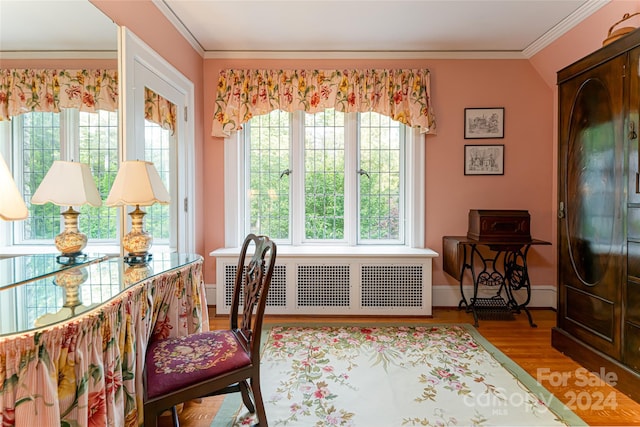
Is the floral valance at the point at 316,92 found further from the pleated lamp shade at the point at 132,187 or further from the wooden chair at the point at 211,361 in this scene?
the wooden chair at the point at 211,361

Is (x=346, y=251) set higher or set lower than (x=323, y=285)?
higher

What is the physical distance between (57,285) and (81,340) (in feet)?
1.39

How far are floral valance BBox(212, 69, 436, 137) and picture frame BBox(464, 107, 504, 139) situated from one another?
0.40 metres

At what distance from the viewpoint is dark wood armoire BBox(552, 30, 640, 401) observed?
76.3 inches

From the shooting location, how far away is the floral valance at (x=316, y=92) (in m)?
3.31

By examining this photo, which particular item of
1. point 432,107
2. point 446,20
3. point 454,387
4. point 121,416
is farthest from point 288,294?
point 446,20

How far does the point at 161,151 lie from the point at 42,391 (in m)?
1.98

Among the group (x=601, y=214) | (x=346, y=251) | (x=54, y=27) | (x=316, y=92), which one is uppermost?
(x=316, y=92)

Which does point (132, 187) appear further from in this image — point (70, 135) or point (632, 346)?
point (632, 346)

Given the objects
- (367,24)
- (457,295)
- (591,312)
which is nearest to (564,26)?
(367,24)

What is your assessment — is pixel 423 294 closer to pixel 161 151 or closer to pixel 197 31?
pixel 161 151

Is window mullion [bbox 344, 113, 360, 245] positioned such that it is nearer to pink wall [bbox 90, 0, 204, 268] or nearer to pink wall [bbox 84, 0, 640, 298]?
pink wall [bbox 84, 0, 640, 298]

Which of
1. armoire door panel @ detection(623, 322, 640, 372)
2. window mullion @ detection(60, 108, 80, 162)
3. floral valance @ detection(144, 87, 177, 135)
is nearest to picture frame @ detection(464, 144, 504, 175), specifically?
armoire door panel @ detection(623, 322, 640, 372)

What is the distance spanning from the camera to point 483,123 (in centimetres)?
341
